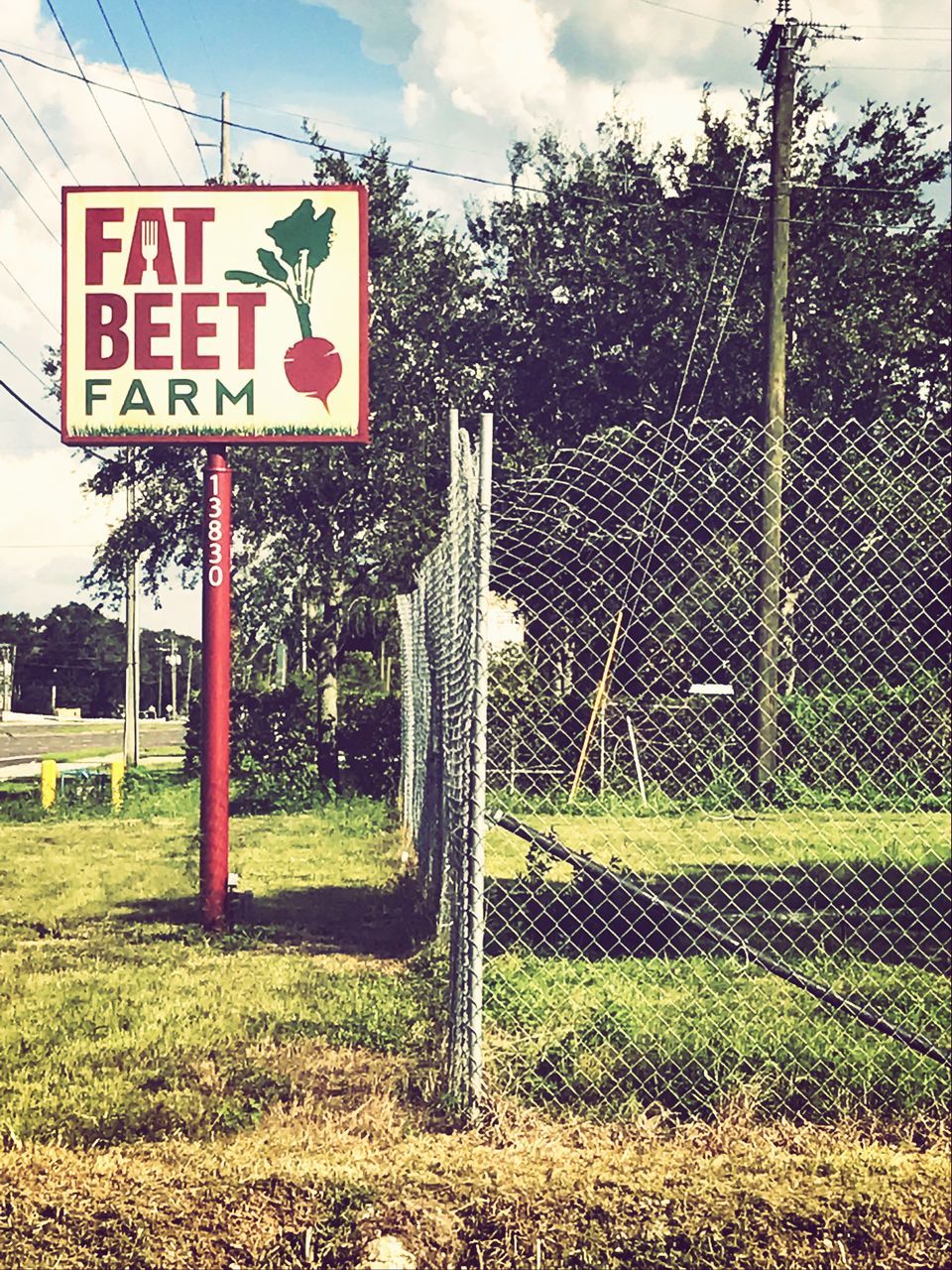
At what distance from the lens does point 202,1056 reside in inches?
216

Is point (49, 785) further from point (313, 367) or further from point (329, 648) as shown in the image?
point (313, 367)

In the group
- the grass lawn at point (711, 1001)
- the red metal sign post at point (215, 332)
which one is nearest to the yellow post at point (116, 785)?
the grass lawn at point (711, 1001)

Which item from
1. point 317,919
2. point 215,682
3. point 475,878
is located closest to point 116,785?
point 317,919

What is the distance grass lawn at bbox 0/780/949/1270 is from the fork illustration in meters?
3.91

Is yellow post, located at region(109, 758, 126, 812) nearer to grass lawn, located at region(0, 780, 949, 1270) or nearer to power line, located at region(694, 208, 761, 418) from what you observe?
grass lawn, located at region(0, 780, 949, 1270)

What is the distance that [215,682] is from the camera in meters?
8.62

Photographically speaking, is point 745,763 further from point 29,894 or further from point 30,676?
point 30,676

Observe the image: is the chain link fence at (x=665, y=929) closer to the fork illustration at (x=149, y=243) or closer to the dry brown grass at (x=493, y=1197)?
the dry brown grass at (x=493, y=1197)

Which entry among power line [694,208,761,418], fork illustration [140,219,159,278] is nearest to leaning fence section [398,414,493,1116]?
fork illustration [140,219,159,278]

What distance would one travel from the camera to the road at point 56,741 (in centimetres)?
4325

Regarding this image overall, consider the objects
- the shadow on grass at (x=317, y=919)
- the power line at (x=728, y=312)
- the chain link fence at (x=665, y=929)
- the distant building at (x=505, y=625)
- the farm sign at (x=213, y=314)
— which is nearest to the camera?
the chain link fence at (x=665, y=929)

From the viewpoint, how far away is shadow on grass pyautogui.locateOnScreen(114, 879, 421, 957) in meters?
7.92

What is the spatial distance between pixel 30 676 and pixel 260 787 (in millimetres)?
72193

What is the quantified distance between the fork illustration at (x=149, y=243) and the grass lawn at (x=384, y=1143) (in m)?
3.91
